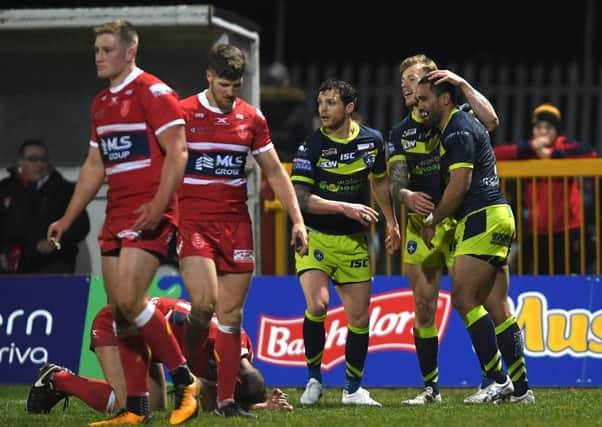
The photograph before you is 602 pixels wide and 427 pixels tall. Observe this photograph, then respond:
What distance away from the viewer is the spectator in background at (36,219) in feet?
42.3

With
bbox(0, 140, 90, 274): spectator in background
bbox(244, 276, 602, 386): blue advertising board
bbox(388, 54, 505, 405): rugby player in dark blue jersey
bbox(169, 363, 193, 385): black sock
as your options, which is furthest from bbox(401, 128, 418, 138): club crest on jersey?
bbox(0, 140, 90, 274): spectator in background

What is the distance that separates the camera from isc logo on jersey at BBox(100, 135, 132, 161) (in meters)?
8.12

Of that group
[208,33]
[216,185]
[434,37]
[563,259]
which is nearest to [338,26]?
[434,37]

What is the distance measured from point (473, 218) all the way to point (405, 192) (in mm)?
549

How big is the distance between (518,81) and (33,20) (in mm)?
6999

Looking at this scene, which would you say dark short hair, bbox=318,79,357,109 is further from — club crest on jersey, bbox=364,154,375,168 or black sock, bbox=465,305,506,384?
black sock, bbox=465,305,506,384

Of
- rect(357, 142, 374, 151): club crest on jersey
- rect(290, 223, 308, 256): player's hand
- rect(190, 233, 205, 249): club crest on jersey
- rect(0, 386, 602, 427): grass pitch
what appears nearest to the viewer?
rect(0, 386, 602, 427): grass pitch

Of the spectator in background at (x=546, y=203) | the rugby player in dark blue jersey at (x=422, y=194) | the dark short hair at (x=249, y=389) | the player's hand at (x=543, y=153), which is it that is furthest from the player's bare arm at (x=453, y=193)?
the player's hand at (x=543, y=153)

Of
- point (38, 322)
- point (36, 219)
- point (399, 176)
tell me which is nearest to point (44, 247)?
point (36, 219)

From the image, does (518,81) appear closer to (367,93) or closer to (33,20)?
(367,93)

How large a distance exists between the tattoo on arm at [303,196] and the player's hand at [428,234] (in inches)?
31.2

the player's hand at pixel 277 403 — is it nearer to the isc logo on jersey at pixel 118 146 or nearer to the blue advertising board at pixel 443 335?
the isc logo on jersey at pixel 118 146

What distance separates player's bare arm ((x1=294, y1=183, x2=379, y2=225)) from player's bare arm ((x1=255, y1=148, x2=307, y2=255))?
1.15 metres

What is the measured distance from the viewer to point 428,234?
9.90 m
